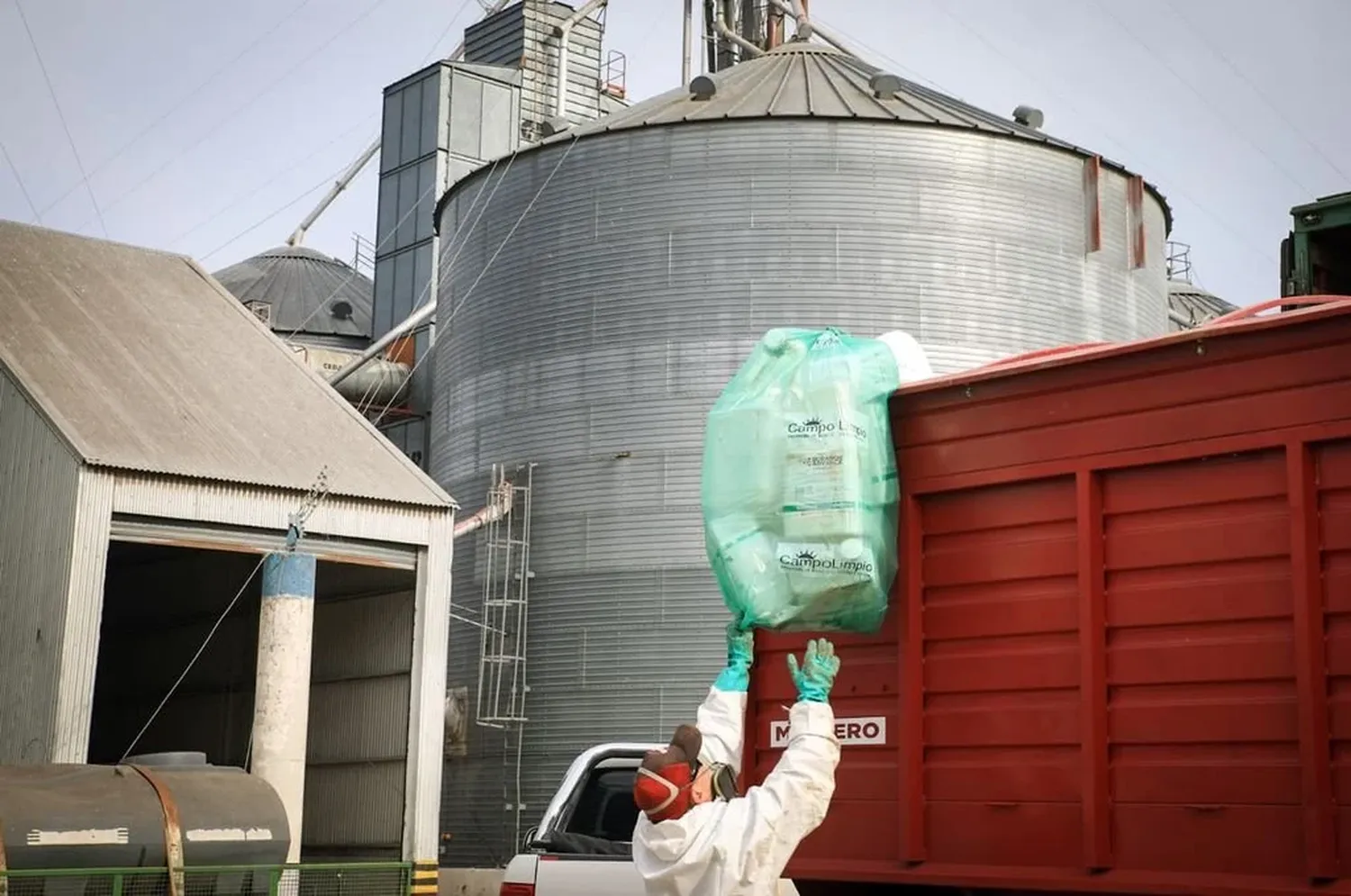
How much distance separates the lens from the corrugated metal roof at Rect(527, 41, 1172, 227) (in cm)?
2808

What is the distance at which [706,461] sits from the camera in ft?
27.6

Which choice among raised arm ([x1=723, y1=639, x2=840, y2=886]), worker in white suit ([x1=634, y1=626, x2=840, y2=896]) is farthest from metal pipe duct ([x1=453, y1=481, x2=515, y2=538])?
raised arm ([x1=723, y1=639, x2=840, y2=886])

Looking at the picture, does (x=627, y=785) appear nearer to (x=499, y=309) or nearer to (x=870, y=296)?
(x=870, y=296)

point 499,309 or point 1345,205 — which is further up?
point 499,309

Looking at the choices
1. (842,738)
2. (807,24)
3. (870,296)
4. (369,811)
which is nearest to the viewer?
(842,738)

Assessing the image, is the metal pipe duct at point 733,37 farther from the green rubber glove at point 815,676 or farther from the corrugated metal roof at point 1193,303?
the green rubber glove at point 815,676

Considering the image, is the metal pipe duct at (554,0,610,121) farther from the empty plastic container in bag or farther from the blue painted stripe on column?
the empty plastic container in bag

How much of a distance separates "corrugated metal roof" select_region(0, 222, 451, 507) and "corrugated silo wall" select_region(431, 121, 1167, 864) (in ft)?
12.1

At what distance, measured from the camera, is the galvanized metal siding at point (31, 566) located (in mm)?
20562

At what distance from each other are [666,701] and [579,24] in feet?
86.0

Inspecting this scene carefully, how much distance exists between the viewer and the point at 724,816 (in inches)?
262

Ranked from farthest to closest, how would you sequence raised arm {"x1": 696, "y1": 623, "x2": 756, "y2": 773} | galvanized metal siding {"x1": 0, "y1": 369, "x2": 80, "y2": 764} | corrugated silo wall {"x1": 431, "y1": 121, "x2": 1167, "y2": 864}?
1. corrugated silo wall {"x1": 431, "y1": 121, "x2": 1167, "y2": 864}
2. galvanized metal siding {"x1": 0, "y1": 369, "x2": 80, "y2": 764}
3. raised arm {"x1": 696, "y1": 623, "x2": 756, "y2": 773}

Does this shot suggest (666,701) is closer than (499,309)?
Yes

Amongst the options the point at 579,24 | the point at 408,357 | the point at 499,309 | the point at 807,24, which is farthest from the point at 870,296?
the point at 579,24
